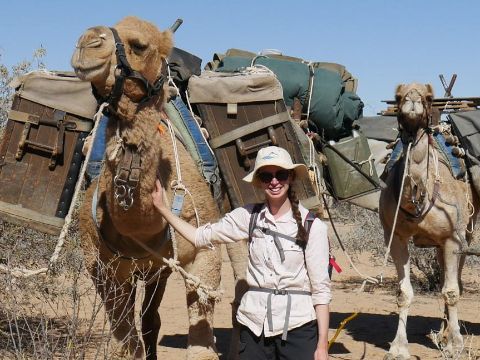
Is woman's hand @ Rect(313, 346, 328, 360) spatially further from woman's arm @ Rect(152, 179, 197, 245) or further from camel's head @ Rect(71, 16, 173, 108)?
camel's head @ Rect(71, 16, 173, 108)

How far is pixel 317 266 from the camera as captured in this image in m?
4.56

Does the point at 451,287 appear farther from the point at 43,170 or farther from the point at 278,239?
the point at 278,239

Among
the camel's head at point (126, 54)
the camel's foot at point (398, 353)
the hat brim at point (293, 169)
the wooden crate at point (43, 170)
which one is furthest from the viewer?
the camel's foot at point (398, 353)

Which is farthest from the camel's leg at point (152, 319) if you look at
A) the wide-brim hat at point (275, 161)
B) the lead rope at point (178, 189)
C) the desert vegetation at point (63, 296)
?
the wide-brim hat at point (275, 161)

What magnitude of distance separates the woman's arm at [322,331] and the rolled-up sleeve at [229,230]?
0.58m

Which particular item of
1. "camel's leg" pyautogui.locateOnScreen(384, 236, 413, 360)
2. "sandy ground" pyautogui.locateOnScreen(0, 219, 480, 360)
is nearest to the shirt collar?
"sandy ground" pyautogui.locateOnScreen(0, 219, 480, 360)

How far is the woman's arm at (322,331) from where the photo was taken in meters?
4.47

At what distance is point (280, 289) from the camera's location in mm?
4574

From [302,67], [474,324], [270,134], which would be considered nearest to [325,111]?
[302,67]

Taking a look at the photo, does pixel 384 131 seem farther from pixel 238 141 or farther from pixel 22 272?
pixel 22 272

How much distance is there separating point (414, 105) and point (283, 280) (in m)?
4.10

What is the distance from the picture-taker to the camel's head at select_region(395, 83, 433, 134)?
8.23 metres

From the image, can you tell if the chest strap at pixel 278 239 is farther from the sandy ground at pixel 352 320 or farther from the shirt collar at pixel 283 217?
the sandy ground at pixel 352 320

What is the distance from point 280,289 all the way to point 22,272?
5.42 ft
